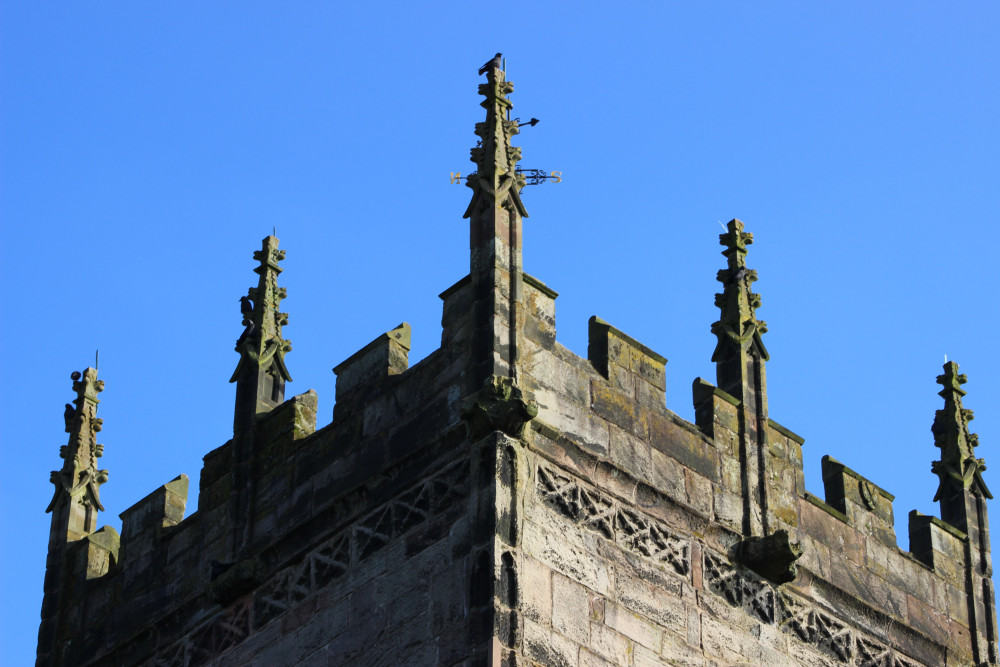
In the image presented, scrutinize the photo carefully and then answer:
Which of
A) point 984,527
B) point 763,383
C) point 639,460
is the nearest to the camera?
point 639,460

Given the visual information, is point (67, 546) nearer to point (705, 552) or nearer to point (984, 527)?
point (705, 552)

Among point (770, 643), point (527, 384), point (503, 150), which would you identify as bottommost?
point (770, 643)

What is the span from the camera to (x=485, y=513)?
22250 millimetres

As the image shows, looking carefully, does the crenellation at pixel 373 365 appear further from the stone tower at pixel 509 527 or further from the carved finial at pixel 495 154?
the carved finial at pixel 495 154

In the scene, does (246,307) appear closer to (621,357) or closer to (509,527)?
(621,357)

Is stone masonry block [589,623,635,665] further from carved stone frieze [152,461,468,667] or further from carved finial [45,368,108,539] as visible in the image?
carved finial [45,368,108,539]

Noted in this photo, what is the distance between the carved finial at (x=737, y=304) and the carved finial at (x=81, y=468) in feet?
22.4

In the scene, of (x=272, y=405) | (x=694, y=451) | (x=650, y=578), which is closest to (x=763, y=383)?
(x=694, y=451)

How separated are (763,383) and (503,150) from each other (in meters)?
3.55

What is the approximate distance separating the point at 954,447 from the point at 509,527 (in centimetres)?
719

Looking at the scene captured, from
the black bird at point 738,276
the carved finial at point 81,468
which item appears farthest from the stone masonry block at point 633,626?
the carved finial at point 81,468

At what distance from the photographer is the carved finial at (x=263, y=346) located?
26.0 m

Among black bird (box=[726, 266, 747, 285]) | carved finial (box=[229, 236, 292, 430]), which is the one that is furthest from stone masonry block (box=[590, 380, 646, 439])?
carved finial (box=[229, 236, 292, 430])

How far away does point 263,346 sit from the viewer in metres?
26.2
